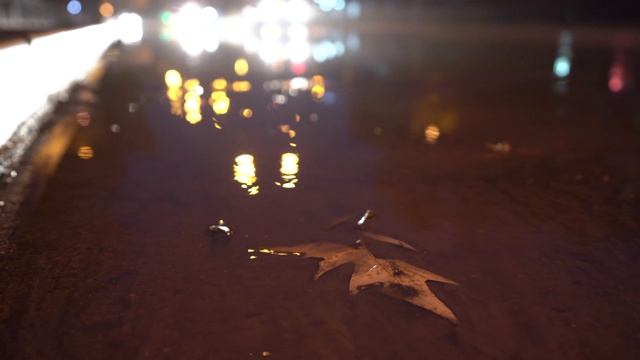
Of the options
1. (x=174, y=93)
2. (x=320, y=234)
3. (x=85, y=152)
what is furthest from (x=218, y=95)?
(x=320, y=234)

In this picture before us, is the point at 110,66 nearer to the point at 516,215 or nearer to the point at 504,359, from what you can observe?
the point at 516,215

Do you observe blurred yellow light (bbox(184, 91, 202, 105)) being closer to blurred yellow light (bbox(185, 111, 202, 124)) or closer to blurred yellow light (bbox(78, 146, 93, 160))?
blurred yellow light (bbox(185, 111, 202, 124))

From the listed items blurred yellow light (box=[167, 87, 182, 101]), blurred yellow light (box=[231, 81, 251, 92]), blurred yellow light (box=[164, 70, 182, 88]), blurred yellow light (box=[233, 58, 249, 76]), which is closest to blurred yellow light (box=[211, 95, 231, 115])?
blurred yellow light (box=[167, 87, 182, 101])

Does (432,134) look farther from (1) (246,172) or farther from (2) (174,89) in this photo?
(2) (174,89)

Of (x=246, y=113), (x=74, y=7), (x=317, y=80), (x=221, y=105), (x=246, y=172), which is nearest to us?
(x=246, y=172)

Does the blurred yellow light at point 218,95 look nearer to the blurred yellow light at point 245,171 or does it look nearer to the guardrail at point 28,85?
the guardrail at point 28,85

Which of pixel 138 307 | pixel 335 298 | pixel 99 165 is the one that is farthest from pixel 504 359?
pixel 99 165
